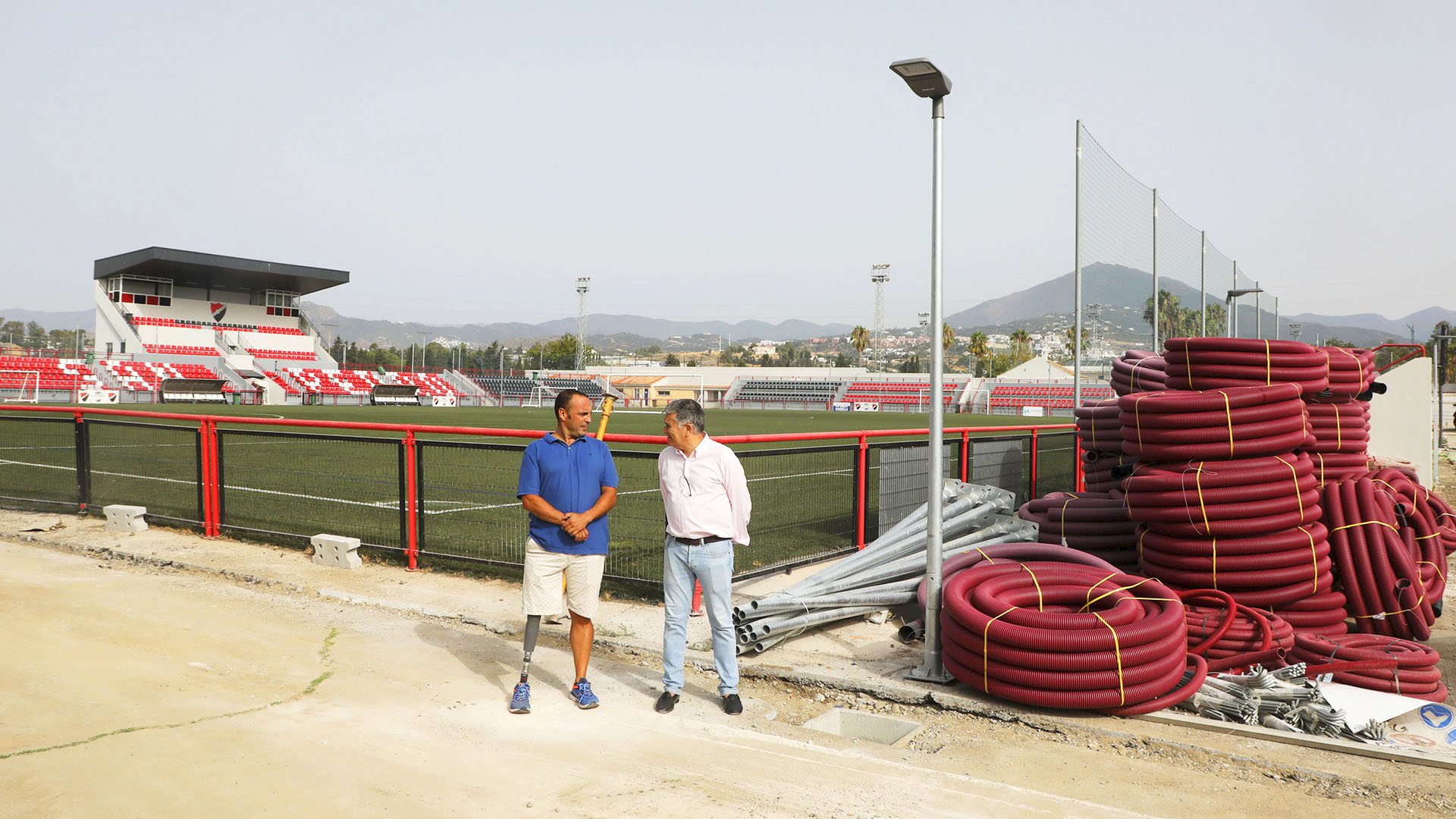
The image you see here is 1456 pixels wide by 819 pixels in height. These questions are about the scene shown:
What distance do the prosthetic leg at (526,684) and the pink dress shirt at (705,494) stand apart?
0.93m

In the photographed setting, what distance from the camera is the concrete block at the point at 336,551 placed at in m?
8.76

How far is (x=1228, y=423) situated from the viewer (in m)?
6.78

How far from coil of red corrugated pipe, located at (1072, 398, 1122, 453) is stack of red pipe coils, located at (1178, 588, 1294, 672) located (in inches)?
144

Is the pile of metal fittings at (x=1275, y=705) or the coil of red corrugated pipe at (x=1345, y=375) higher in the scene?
the coil of red corrugated pipe at (x=1345, y=375)

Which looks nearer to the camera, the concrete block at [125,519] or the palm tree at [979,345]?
the concrete block at [125,519]

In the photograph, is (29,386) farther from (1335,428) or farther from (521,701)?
(1335,428)

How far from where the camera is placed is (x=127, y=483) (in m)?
11.4

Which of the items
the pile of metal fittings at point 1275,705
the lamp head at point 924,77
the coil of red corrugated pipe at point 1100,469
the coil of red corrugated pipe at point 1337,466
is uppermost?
the lamp head at point 924,77

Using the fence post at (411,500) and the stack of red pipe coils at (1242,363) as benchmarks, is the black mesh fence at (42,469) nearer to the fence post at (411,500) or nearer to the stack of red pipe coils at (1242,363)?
the fence post at (411,500)

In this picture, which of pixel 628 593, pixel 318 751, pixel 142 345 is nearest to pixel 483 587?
pixel 628 593

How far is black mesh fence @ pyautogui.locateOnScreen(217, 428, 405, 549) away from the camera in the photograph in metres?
9.27

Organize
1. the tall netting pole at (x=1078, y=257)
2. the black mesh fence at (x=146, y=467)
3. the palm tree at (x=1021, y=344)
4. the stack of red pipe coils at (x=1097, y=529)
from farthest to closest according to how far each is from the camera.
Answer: the palm tree at (x=1021, y=344) < the tall netting pole at (x=1078, y=257) < the black mesh fence at (x=146, y=467) < the stack of red pipe coils at (x=1097, y=529)

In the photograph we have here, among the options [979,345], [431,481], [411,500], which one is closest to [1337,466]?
[431,481]

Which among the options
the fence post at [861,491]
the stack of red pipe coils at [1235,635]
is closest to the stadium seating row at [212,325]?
the fence post at [861,491]
